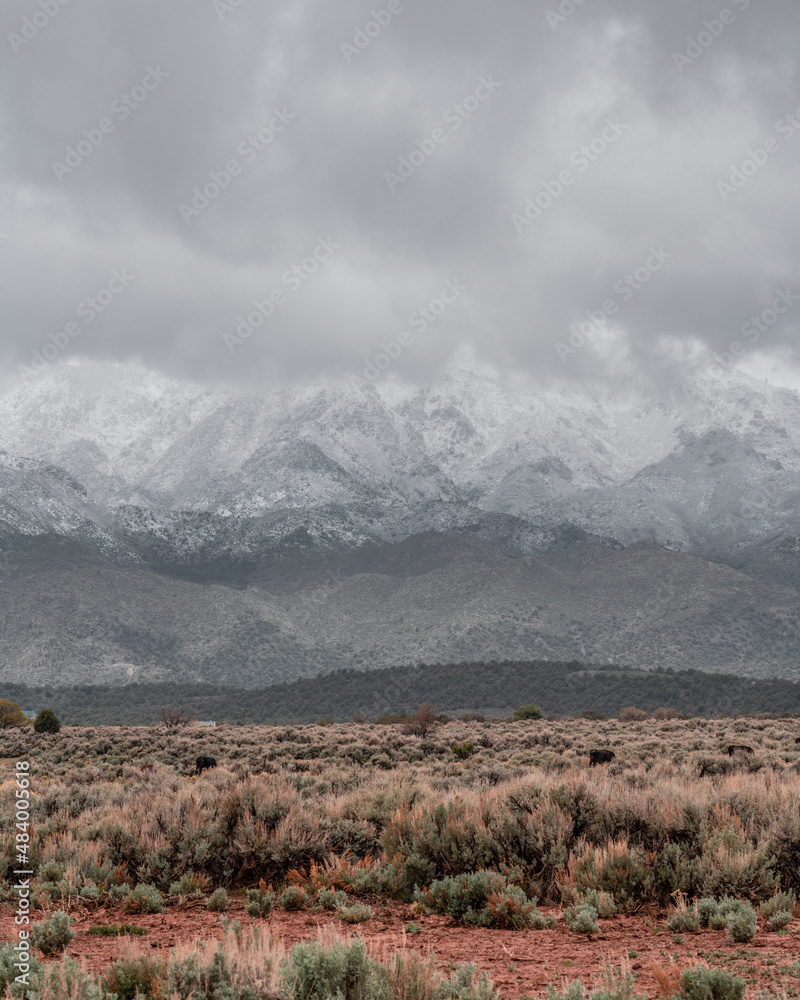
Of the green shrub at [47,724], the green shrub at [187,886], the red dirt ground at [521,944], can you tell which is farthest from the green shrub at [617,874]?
the green shrub at [47,724]

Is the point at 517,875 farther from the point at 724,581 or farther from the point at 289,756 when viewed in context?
the point at 724,581

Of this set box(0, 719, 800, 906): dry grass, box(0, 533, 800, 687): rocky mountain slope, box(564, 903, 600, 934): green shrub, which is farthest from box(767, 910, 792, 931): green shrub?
box(0, 533, 800, 687): rocky mountain slope

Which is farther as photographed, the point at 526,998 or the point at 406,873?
the point at 406,873

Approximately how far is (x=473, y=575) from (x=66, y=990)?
18236 cm

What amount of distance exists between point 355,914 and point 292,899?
1023mm

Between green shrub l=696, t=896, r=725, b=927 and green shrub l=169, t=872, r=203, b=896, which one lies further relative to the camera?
green shrub l=169, t=872, r=203, b=896

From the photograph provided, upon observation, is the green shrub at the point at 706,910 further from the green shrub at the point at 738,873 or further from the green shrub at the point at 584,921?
the green shrub at the point at 584,921

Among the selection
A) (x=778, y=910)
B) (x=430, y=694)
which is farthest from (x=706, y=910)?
(x=430, y=694)

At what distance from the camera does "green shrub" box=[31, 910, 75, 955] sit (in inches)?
303

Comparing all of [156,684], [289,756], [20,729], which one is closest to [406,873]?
[289,756]

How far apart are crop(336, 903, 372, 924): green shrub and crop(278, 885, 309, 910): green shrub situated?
0.78 meters

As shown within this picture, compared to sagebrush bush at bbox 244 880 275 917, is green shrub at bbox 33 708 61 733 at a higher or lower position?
lower

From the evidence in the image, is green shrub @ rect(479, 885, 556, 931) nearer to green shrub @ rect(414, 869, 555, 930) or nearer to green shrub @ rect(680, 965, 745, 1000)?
green shrub @ rect(414, 869, 555, 930)

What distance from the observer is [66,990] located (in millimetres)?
4922
